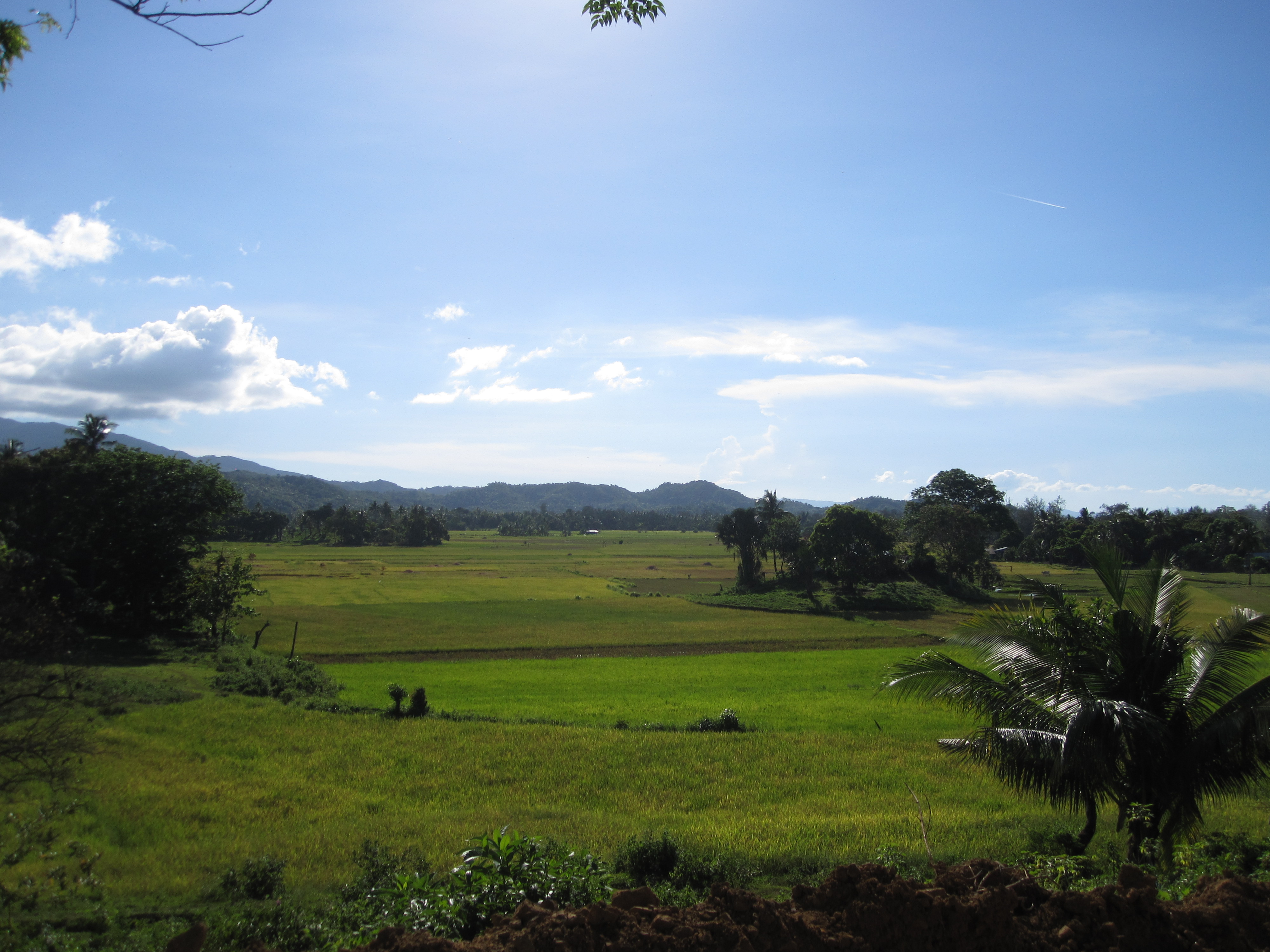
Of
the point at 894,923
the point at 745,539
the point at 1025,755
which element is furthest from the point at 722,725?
the point at 745,539

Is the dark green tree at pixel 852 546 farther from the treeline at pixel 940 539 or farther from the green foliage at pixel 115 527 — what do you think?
the green foliage at pixel 115 527

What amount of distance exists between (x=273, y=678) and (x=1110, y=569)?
83.6 feet

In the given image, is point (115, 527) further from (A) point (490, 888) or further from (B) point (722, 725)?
(A) point (490, 888)

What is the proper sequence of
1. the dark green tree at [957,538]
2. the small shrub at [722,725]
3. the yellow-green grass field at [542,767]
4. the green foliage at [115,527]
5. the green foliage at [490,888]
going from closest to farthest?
the green foliage at [490,888]
the yellow-green grass field at [542,767]
the small shrub at [722,725]
the green foliage at [115,527]
the dark green tree at [957,538]

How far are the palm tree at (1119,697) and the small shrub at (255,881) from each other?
28.2 feet

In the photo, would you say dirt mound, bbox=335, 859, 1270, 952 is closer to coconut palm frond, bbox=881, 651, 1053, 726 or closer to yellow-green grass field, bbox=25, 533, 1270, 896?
coconut palm frond, bbox=881, 651, 1053, 726

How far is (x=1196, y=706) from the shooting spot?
8.91 metres

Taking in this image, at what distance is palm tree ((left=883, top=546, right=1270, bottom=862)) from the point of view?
8344mm

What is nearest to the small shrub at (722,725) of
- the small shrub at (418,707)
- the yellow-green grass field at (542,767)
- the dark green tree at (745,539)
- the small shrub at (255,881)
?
the yellow-green grass field at (542,767)

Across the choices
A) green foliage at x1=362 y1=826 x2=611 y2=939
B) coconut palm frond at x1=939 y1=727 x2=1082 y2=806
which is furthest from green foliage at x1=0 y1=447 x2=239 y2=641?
coconut palm frond at x1=939 y1=727 x2=1082 y2=806

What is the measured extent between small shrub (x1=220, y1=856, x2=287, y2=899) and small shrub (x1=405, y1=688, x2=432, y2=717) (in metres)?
12.3

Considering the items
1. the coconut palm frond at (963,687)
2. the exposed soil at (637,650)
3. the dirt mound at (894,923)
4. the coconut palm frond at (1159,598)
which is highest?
the coconut palm frond at (1159,598)

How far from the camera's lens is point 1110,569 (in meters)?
9.46

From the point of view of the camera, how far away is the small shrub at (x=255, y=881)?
349 inches
